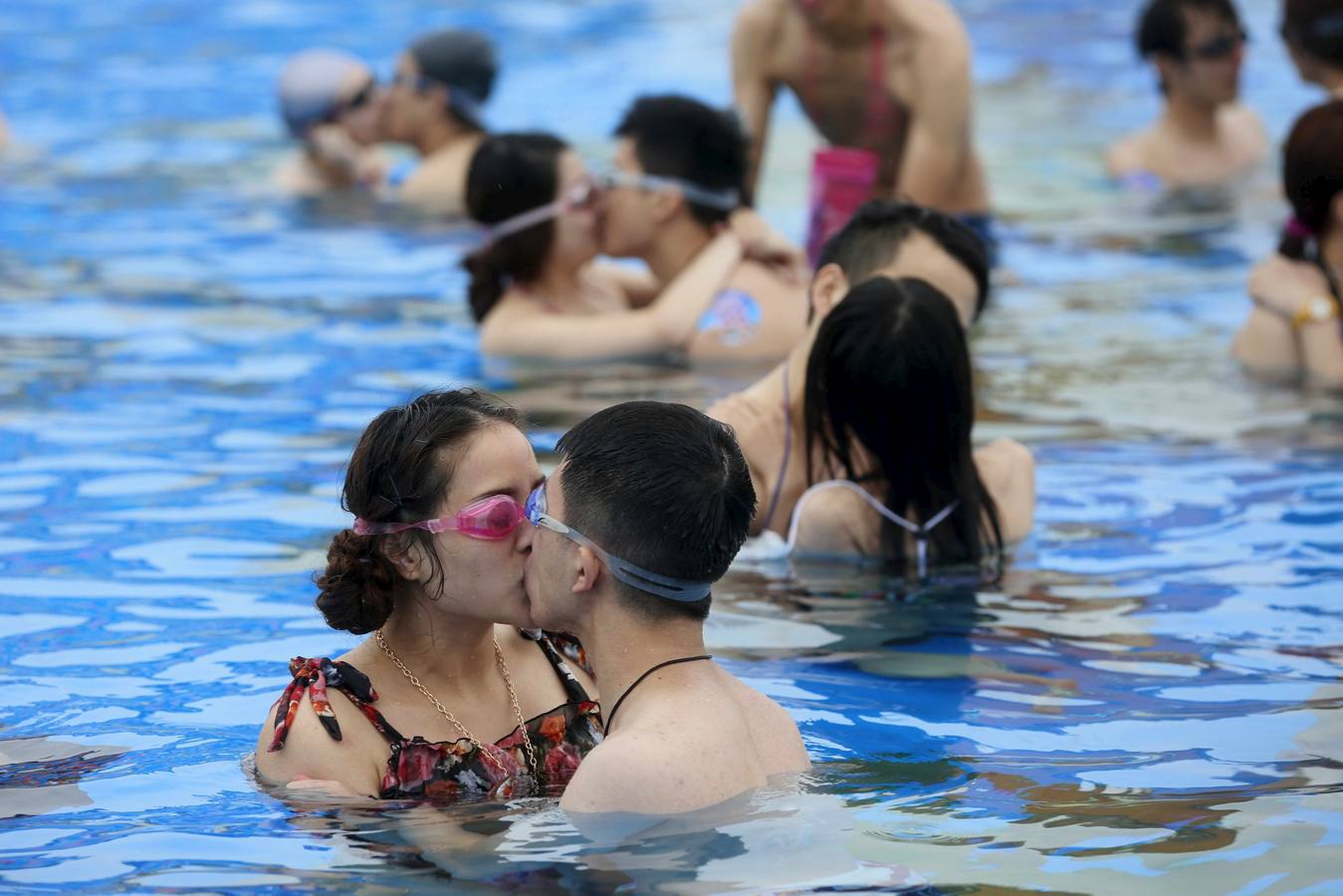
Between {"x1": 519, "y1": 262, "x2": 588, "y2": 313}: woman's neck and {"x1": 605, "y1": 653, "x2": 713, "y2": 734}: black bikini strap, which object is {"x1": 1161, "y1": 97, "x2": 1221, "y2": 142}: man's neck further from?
{"x1": 605, "y1": 653, "x2": 713, "y2": 734}: black bikini strap

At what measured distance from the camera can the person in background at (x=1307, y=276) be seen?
7188 mm

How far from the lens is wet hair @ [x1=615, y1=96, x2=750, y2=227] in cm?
810

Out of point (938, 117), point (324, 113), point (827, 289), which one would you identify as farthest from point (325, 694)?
point (324, 113)

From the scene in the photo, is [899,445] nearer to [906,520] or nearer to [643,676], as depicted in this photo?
[906,520]

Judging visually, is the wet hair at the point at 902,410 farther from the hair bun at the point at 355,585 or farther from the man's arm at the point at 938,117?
the man's arm at the point at 938,117

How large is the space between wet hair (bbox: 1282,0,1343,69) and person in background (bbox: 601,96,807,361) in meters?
3.00

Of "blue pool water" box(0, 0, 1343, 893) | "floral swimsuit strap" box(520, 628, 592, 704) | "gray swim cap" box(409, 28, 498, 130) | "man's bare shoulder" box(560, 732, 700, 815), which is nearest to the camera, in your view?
"man's bare shoulder" box(560, 732, 700, 815)

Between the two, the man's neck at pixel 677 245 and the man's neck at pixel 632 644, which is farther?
the man's neck at pixel 677 245

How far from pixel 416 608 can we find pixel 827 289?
7.32 feet

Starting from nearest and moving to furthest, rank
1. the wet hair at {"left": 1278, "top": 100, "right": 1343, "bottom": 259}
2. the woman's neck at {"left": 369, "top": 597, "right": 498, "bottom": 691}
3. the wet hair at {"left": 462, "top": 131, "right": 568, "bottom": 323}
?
the woman's neck at {"left": 369, "top": 597, "right": 498, "bottom": 691} < the wet hair at {"left": 1278, "top": 100, "right": 1343, "bottom": 259} < the wet hair at {"left": 462, "top": 131, "right": 568, "bottom": 323}

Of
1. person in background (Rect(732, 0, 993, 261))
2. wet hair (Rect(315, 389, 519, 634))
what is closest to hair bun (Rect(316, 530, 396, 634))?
wet hair (Rect(315, 389, 519, 634))

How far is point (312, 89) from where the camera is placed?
12070mm

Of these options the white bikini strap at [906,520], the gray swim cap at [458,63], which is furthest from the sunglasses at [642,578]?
the gray swim cap at [458,63]

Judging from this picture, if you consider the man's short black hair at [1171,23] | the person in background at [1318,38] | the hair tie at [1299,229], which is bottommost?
the hair tie at [1299,229]
